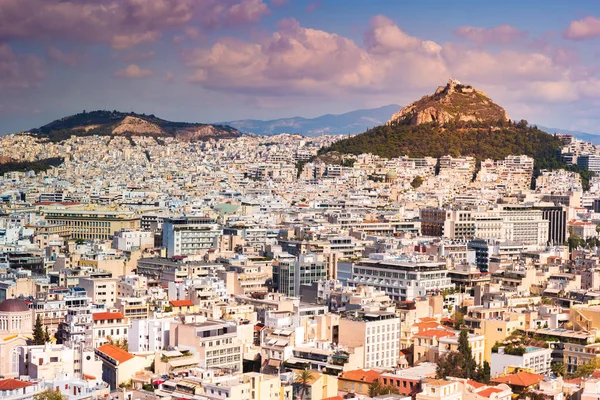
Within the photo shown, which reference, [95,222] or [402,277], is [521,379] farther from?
[95,222]

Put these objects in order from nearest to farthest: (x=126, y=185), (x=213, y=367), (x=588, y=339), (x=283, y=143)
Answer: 1. (x=213, y=367)
2. (x=588, y=339)
3. (x=126, y=185)
4. (x=283, y=143)

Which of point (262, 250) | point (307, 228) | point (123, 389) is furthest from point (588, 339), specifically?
point (307, 228)

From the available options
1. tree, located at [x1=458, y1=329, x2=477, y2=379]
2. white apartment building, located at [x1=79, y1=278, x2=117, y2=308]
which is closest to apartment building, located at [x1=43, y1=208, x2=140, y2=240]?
white apartment building, located at [x1=79, y1=278, x2=117, y2=308]

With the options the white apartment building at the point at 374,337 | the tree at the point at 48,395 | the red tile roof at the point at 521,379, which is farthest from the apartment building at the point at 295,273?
the tree at the point at 48,395

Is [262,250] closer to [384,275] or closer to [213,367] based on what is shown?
[384,275]

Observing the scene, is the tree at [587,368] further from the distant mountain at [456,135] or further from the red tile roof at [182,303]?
the distant mountain at [456,135]

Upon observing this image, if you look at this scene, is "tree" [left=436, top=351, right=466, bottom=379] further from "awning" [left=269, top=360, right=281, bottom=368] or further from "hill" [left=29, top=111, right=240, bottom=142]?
"hill" [left=29, top=111, right=240, bottom=142]
